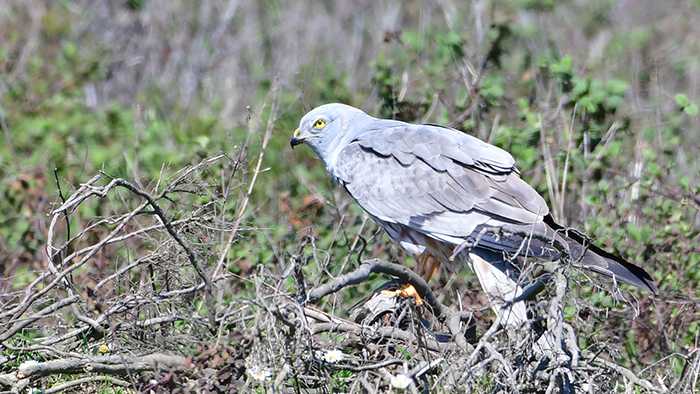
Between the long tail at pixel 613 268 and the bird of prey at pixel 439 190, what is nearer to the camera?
the long tail at pixel 613 268

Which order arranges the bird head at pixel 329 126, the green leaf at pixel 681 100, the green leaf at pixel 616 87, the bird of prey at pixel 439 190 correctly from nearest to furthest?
1. the bird of prey at pixel 439 190
2. the bird head at pixel 329 126
3. the green leaf at pixel 681 100
4. the green leaf at pixel 616 87

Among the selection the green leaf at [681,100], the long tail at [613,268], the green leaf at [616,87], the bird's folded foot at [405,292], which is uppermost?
the long tail at [613,268]

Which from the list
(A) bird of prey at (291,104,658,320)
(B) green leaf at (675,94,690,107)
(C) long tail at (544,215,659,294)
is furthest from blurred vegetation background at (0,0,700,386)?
(A) bird of prey at (291,104,658,320)

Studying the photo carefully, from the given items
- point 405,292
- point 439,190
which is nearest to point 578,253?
point 405,292

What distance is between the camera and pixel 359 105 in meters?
7.36

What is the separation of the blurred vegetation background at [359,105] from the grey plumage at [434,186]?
0.51 meters

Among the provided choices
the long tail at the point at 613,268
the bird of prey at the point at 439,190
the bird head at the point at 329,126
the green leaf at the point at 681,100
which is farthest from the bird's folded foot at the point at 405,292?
the green leaf at the point at 681,100

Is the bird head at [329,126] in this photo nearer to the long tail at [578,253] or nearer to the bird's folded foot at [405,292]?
the bird's folded foot at [405,292]

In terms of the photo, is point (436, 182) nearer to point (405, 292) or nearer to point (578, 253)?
point (405, 292)

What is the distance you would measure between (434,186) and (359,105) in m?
3.50

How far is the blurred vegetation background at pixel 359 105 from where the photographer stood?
4570 mm

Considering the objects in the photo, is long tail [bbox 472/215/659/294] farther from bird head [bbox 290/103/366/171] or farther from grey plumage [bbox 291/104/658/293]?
bird head [bbox 290/103/366/171]

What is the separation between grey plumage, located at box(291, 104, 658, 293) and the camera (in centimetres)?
379

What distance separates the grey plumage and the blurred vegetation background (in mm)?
507
